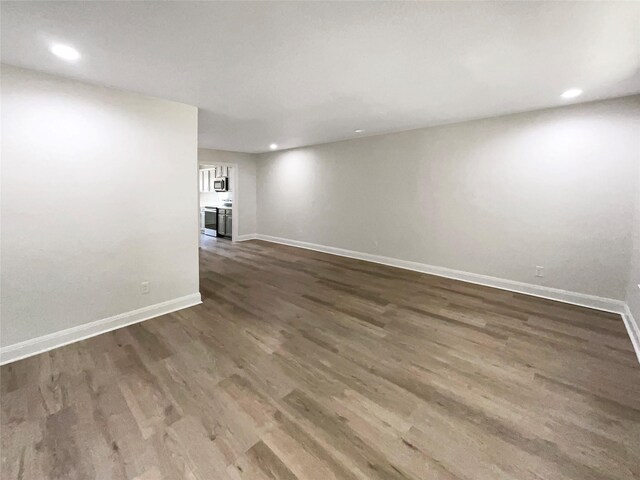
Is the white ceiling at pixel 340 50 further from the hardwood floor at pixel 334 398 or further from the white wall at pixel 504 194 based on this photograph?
the hardwood floor at pixel 334 398

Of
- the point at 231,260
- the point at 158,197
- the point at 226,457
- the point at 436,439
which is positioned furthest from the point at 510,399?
the point at 231,260

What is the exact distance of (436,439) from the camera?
1580mm

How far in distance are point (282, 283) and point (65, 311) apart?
246cm

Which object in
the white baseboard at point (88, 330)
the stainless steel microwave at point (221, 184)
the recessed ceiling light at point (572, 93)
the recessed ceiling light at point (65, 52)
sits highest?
the recessed ceiling light at point (572, 93)

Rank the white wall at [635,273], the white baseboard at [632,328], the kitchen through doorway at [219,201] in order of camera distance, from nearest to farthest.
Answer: the white baseboard at [632,328] → the white wall at [635,273] → the kitchen through doorway at [219,201]

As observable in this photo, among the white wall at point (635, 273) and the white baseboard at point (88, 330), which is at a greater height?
the white wall at point (635, 273)

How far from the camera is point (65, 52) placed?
2.03 metres

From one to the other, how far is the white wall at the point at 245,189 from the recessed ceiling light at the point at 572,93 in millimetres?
6530

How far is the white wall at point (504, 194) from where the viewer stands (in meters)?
3.23

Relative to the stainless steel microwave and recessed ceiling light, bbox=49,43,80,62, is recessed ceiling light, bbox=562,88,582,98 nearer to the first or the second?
recessed ceiling light, bbox=49,43,80,62

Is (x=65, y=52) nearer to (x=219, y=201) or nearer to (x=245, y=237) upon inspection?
(x=245, y=237)

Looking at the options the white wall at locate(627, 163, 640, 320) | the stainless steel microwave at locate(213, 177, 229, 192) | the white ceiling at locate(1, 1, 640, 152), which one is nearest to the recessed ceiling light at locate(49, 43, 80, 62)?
the white ceiling at locate(1, 1, 640, 152)

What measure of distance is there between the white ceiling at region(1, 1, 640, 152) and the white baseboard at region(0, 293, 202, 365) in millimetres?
2266

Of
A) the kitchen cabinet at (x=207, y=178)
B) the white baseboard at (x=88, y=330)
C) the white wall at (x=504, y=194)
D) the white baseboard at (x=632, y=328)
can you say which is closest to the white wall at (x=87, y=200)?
the white baseboard at (x=88, y=330)
